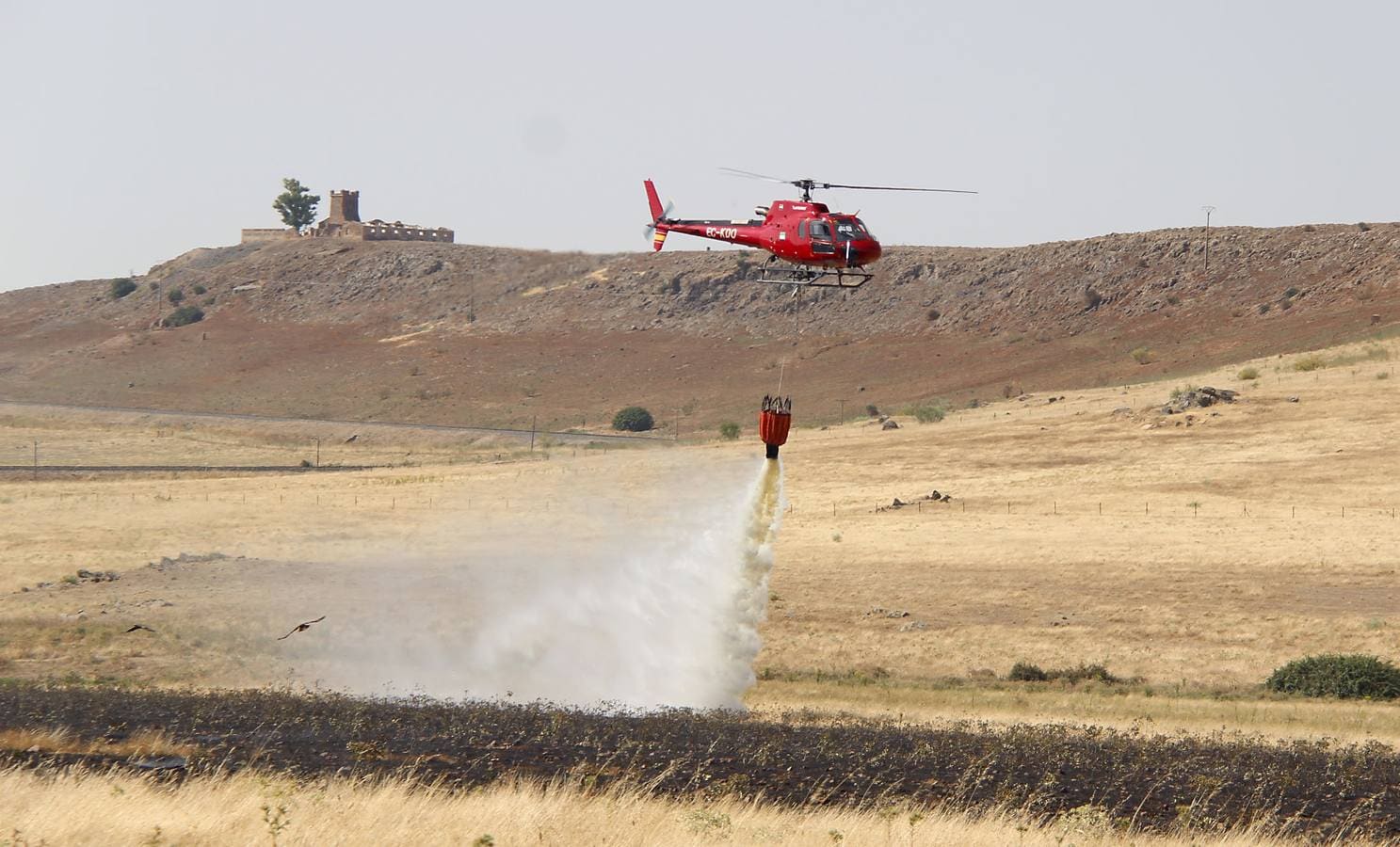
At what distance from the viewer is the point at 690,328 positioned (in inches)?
6127

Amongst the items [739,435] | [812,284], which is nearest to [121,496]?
[739,435]

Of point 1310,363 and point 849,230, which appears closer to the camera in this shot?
point 849,230

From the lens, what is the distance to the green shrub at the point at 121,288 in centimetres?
18825

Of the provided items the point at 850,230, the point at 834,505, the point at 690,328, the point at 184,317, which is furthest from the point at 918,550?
the point at 184,317

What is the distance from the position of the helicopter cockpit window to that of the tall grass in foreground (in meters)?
27.6

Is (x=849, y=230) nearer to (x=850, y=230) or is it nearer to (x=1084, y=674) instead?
(x=850, y=230)

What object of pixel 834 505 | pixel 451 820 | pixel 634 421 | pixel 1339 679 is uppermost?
pixel 634 421

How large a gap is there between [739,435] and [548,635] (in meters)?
57.3

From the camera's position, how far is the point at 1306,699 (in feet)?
129

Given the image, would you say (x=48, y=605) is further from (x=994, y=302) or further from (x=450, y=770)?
(x=994, y=302)

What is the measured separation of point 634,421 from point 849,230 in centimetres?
7282

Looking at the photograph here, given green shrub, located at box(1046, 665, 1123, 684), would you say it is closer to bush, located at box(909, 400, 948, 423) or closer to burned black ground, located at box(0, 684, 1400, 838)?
burned black ground, located at box(0, 684, 1400, 838)

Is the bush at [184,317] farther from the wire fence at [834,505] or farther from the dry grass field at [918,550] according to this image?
the wire fence at [834,505]

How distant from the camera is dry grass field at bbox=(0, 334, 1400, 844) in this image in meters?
38.9
